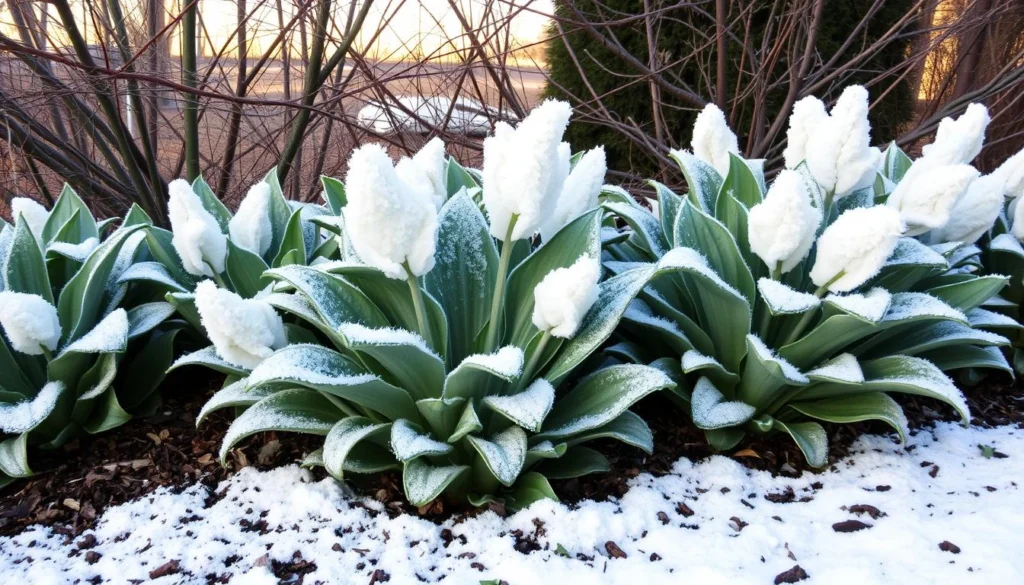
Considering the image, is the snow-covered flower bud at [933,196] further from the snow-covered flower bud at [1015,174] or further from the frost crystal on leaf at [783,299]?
the snow-covered flower bud at [1015,174]

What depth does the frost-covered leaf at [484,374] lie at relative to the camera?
114cm

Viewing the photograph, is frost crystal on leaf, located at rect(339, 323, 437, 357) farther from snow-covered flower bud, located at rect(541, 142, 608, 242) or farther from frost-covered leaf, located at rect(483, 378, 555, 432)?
snow-covered flower bud, located at rect(541, 142, 608, 242)

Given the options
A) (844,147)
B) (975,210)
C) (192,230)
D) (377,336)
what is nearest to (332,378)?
(377,336)

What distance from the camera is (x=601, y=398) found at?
1379mm

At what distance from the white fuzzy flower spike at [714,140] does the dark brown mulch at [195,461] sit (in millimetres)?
643

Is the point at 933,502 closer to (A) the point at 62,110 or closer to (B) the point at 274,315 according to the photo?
(B) the point at 274,315

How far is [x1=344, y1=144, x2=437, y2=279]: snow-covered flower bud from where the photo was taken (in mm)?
1061

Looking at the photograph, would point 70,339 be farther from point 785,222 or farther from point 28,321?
point 785,222

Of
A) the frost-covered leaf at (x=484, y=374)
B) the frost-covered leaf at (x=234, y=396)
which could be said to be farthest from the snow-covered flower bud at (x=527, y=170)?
the frost-covered leaf at (x=234, y=396)

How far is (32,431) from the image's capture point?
1.59 meters

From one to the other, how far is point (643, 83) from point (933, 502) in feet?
12.0

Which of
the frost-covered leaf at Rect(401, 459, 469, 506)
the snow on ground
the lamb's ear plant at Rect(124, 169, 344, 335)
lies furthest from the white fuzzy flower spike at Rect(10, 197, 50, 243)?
the frost-covered leaf at Rect(401, 459, 469, 506)

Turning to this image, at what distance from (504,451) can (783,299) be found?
0.58m

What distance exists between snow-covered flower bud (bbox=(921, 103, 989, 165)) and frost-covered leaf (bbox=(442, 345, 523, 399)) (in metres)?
1.20
